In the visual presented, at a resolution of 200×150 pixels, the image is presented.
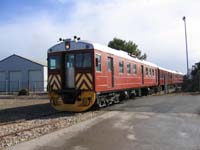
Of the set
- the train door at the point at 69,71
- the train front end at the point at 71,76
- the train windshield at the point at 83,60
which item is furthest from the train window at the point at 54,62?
the train windshield at the point at 83,60

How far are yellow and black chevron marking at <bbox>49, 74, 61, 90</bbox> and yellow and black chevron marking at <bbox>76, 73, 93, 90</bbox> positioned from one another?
3.46ft

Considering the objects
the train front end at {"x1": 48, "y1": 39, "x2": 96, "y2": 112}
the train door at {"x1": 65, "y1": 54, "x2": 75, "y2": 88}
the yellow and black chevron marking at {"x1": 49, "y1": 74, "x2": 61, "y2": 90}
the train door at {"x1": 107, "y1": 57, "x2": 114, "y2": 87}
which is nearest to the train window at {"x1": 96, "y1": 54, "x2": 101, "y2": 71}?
the train front end at {"x1": 48, "y1": 39, "x2": 96, "y2": 112}

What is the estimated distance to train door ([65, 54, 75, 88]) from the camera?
51.7 feet

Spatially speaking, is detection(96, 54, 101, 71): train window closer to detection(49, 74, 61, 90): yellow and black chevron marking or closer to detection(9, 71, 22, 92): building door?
detection(49, 74, 61, 90): yellow and black chevron marking

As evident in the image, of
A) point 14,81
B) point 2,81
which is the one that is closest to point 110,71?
point 14,81

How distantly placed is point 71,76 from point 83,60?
105 centimetres

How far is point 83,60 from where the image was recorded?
15344mm

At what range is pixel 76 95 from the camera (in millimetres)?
15195

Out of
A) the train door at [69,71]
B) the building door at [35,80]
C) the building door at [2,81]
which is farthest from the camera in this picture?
the building door at [2,81]

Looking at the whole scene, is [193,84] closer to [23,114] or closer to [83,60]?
[83,60]

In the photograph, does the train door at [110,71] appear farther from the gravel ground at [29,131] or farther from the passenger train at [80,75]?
the gravel ground at [29,131]

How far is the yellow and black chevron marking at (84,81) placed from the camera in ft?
49.4

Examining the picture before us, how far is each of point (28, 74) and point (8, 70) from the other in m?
3.82

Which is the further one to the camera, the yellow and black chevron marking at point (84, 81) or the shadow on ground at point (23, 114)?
the yellow and black chevron marking at point (84, 81)
